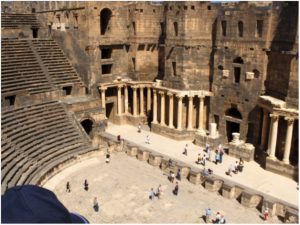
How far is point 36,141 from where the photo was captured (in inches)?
834

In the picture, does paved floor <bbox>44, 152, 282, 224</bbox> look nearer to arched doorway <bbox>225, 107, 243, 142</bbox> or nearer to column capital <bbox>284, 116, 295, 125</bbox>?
column capital <bbox>284, 116, 295, 125</bbox>

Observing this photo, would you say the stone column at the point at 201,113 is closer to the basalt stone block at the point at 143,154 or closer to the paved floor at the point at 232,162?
the paved floor at the point at 232,162

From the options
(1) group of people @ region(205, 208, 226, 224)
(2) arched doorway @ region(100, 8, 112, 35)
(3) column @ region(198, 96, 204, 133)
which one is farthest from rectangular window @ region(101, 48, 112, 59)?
(1) group of people @ region(205, 208, 226, 224)

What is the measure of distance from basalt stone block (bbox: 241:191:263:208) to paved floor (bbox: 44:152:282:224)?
33cm

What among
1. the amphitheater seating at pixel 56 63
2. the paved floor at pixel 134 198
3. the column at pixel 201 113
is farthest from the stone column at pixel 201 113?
the amphitheater seating at pixel 56 63

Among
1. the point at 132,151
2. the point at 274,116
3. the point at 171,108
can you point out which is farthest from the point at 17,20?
the point at 274,116

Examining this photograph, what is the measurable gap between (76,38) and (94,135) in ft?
25.6

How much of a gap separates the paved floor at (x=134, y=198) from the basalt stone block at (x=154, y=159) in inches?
14.3

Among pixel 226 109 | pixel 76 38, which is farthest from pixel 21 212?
pixel 76 38

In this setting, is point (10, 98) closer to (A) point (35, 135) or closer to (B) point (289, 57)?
(A) point (35, 135)

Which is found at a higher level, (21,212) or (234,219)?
(21,212)

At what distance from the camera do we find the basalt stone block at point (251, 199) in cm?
1705

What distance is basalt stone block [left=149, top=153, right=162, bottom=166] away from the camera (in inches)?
853

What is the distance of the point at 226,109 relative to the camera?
25.6 metres
